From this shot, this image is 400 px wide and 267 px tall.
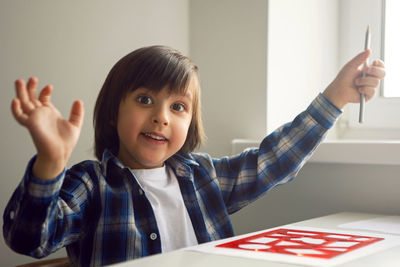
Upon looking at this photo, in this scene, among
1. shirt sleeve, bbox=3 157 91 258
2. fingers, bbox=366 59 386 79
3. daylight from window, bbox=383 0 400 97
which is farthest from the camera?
daylight from window, bbox=383 0 400 97

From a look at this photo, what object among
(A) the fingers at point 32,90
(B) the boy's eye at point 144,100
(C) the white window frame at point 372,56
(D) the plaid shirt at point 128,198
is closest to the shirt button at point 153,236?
(D) the plaid shirt at point 128,198

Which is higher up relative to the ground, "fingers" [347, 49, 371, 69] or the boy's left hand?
"fingers" [347, 49, 371, 69]

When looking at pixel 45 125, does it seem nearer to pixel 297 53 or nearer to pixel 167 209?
pixel 167 209

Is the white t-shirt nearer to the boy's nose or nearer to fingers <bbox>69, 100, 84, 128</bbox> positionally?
the boy's nose

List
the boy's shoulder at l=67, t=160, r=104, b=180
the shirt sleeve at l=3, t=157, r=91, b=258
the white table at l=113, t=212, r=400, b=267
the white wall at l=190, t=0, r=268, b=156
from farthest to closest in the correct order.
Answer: the white wall at l=190, t=0, r=268, b=156, the boy's shoulder at l=67, t=160, r=104, b=180, the shirt sleeve at l=3, t=157, r=91, b=258, the white table at l=113, t=212, r=400, b=267

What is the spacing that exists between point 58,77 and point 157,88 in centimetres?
28

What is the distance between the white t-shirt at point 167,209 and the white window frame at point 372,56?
0.70 metres

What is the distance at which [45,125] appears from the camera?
2.17 feet

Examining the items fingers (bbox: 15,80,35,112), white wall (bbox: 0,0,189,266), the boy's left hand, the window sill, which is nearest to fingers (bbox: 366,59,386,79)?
the boy's left hand

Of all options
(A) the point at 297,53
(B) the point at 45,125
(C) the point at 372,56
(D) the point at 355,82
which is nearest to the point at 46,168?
(B) the point at 45,125

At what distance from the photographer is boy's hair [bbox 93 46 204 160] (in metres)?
0.96

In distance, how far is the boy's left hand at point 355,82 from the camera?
1.01 metres

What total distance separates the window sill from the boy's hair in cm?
35

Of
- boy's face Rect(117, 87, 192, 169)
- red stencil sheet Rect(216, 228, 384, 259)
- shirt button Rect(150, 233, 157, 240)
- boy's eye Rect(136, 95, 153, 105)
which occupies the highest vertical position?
boy's eye Rect(136, 95, 153, 105)
